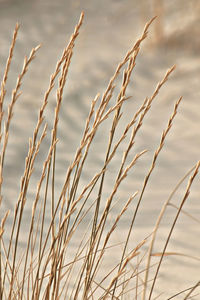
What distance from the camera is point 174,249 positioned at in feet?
6.43

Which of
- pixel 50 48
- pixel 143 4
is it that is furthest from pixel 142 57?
pixel 50 48

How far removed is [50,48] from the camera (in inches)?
111

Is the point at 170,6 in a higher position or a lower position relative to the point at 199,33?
higher

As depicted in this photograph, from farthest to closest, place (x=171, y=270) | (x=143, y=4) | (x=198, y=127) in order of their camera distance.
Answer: (x=143, y=4) < (x=198, y=127) < (x=171, y=270)

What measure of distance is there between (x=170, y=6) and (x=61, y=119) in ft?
2.67

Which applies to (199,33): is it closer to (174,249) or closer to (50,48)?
(50,48)

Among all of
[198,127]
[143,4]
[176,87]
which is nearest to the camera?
[198,127]

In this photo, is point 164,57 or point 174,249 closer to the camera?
point 174,249

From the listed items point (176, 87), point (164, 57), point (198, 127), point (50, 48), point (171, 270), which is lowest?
point (171, 270)

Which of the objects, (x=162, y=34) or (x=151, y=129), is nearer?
(x=151, y=129)

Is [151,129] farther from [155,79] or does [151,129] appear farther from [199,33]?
[199,33]

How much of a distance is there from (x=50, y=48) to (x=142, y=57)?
0.47 metres

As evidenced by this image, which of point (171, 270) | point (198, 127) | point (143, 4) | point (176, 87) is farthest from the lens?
point (143, 4)

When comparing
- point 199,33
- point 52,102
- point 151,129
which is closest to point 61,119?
point 52,102
